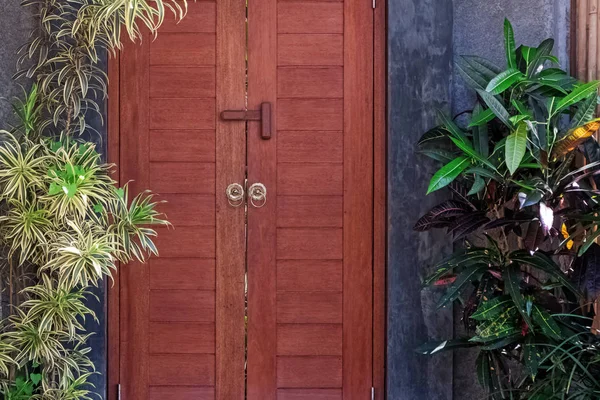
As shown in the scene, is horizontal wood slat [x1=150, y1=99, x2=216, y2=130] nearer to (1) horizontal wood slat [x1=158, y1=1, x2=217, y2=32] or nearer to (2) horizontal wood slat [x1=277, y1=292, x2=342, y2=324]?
(1) horizontal wood slat [x1=158, y1=1, x2=217, y2=32]

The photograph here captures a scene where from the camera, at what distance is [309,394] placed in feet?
12.5

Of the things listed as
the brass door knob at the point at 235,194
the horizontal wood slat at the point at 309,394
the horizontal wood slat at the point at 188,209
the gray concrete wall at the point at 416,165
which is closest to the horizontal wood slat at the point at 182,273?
the horizontal wood slat at the point at 188,209

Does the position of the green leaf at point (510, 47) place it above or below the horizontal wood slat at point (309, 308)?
above

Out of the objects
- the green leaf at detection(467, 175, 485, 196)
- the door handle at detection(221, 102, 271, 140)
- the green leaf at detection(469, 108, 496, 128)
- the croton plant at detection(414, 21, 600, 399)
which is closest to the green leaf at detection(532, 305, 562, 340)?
the croton plant at detection(414, 21, 600, 399)

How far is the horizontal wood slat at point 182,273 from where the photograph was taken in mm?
3797

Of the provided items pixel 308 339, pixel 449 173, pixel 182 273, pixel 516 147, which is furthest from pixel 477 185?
pixel 182 273

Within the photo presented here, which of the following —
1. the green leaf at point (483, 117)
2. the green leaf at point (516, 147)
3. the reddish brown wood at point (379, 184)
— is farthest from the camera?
the reddish brown wood at point (379, 184)

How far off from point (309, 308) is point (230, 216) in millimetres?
548

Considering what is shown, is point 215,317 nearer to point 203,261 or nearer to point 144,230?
point 203,261

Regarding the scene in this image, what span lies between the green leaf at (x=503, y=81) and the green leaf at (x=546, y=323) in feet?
2.72

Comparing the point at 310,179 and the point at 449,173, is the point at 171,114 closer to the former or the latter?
the point at 310,179

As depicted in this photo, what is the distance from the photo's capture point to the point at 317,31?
3.79 m

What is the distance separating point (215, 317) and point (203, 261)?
0.26 metres

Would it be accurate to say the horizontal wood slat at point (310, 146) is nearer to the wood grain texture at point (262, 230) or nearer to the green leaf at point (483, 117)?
the wood grain texture at point (262, 230)
